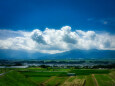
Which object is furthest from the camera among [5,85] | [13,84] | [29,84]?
[29,84]

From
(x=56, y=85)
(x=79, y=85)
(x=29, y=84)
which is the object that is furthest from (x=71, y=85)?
(x=29, y=84)

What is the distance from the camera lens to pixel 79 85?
91.6ft

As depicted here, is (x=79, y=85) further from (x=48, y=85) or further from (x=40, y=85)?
(x=40, y=85)

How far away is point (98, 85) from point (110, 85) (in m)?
2.61

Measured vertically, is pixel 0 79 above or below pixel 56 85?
above

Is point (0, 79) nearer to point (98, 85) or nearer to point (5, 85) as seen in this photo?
point (5, 85)

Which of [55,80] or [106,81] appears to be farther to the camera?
[55,80]

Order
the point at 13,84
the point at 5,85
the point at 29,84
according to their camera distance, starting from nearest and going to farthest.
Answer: the point at 5,85, the point at 13,84, the point at 29,84

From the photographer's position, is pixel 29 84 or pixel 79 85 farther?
pixel 29 84

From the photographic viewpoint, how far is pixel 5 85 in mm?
26094

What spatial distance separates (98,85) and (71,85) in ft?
20.9

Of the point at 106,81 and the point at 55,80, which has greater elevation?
the point at 55,80

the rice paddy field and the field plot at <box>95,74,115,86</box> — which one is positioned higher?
the rice paddy field

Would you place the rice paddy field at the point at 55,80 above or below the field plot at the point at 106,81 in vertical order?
above
